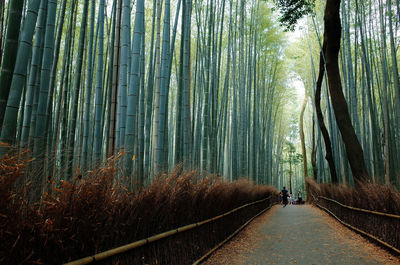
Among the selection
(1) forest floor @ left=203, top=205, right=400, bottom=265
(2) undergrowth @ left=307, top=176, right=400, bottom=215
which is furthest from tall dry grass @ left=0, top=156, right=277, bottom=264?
(2) undergrowth @ left=307, top=176, right=400, bottom=215

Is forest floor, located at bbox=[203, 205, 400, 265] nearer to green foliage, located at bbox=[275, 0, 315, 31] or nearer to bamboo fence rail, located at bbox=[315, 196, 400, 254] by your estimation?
bamboo fence rail, located at bbox=[315, 196, 400, 254]

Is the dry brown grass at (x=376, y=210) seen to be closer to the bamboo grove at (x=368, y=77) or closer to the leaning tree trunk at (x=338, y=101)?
the bamboo grove at (x=368, y=77)

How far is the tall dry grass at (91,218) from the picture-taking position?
100cm

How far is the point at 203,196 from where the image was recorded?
3.04 m

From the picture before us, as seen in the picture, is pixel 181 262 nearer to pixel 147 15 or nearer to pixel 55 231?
pixel 55 231

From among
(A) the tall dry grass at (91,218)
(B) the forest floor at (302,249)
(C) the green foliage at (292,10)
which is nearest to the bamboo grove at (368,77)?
(C) the green foliage at (292,10)

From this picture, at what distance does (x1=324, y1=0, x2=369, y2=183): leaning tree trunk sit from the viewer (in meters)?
5.02

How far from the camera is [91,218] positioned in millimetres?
1349

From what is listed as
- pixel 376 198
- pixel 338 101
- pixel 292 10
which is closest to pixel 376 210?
pixel 376 198

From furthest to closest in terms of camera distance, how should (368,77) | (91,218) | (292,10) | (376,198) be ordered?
(292,10) < (368,77) < (376,198) < (91,218)

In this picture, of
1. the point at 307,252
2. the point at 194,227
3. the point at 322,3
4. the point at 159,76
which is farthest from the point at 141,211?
the point at 322,3

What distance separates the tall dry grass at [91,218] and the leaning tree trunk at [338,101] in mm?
3572

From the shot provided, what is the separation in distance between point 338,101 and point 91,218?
514cm

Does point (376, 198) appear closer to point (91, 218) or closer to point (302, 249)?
point (302, 249)
